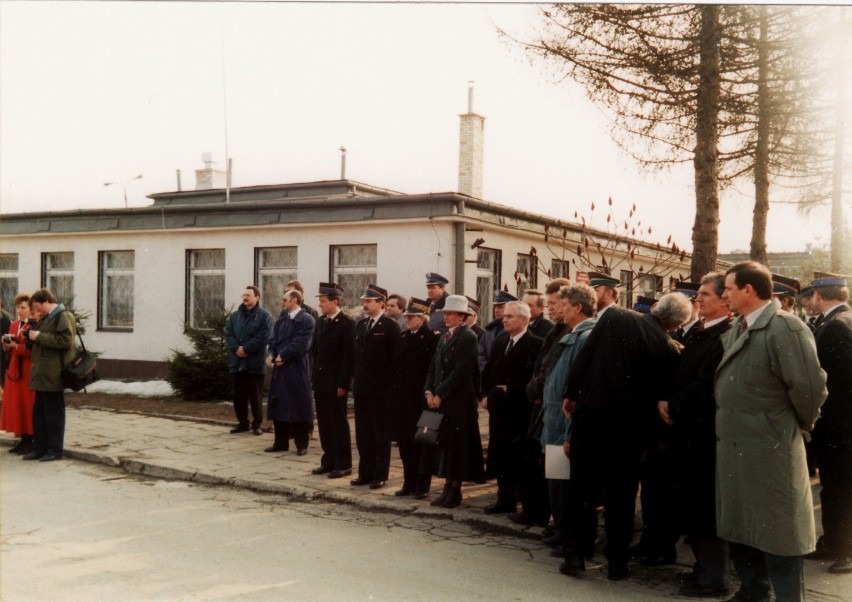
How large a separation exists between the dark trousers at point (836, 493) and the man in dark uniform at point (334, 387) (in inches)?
189

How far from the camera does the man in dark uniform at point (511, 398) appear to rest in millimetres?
7074

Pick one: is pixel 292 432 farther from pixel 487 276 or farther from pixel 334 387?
pixel 487 276

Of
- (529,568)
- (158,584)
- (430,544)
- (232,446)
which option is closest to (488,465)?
(430,544)

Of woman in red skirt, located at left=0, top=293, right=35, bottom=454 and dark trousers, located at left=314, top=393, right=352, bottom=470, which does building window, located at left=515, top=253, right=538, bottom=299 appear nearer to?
dark trousers, located at left=314, top=393, right=352, bottom=470

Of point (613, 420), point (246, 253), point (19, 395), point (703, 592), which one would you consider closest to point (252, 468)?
point (19, 395)

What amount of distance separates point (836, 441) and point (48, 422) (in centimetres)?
854

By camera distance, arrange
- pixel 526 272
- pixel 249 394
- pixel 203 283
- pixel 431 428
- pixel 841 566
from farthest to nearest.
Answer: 1. pixel 203 283
2. pixel 526 272
3. pixel 249 394
4. pixel 431 428
5. pixel 841 566

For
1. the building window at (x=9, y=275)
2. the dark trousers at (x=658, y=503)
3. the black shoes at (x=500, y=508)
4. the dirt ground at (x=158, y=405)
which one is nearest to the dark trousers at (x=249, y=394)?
the dirt ground at (x=158, y=405)

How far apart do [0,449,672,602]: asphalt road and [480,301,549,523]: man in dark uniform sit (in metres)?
0.62

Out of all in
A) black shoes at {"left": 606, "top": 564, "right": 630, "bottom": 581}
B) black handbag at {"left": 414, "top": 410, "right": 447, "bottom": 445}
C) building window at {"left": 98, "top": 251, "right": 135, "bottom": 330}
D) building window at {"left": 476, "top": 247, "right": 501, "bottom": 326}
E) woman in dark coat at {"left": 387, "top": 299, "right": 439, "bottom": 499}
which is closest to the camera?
black shoes at {"left": 606, "top": 564, "right": 630, "bottom": 581}

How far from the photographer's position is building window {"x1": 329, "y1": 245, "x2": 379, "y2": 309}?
16.5 meters

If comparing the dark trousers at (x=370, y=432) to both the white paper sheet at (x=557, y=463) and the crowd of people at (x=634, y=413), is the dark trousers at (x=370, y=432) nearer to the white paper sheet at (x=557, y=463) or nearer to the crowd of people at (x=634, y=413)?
the crowd of people at (x=634, y=413)

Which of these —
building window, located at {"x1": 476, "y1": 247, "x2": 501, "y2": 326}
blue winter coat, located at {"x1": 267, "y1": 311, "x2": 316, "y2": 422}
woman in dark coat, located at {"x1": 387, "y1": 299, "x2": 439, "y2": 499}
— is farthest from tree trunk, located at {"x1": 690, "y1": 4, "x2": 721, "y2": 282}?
building window, located at {"x1": 476, "y1": 247, "x2": 501, "y2": 326}

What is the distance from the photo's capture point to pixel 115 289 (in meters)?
19.8
